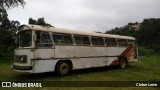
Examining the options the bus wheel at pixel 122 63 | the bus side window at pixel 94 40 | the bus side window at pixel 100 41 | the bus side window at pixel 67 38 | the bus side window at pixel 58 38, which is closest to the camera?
the bus side window at pixel 58 38

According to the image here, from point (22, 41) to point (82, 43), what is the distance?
174 inches

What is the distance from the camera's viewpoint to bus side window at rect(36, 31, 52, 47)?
15.2 metres

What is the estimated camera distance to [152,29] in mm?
103625

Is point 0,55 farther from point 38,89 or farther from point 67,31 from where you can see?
point 38,89

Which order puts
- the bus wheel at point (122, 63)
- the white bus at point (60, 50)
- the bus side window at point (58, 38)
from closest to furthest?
the white bus at point (60, 50) → the bus side window at point (58, 38) → the bus wheel at point (122, 63)

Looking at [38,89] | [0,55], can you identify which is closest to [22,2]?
[0,55]

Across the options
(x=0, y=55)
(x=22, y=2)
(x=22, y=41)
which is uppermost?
(x=22, y=2)

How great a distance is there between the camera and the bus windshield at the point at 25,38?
15281mm

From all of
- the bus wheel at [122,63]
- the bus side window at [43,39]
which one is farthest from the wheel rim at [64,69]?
the bus wheel at [122,63]

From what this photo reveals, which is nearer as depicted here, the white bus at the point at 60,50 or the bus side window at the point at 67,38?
the white bus at the point at 60,50

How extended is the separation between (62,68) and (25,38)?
304 cm

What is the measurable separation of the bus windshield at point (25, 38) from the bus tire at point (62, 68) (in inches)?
95.0

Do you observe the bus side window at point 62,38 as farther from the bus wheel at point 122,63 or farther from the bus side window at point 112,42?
the bus wheel at point 122,63

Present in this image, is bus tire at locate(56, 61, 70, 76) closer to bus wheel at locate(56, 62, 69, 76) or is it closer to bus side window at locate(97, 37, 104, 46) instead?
bus wheel at locate(56, 62, 69, 76)
